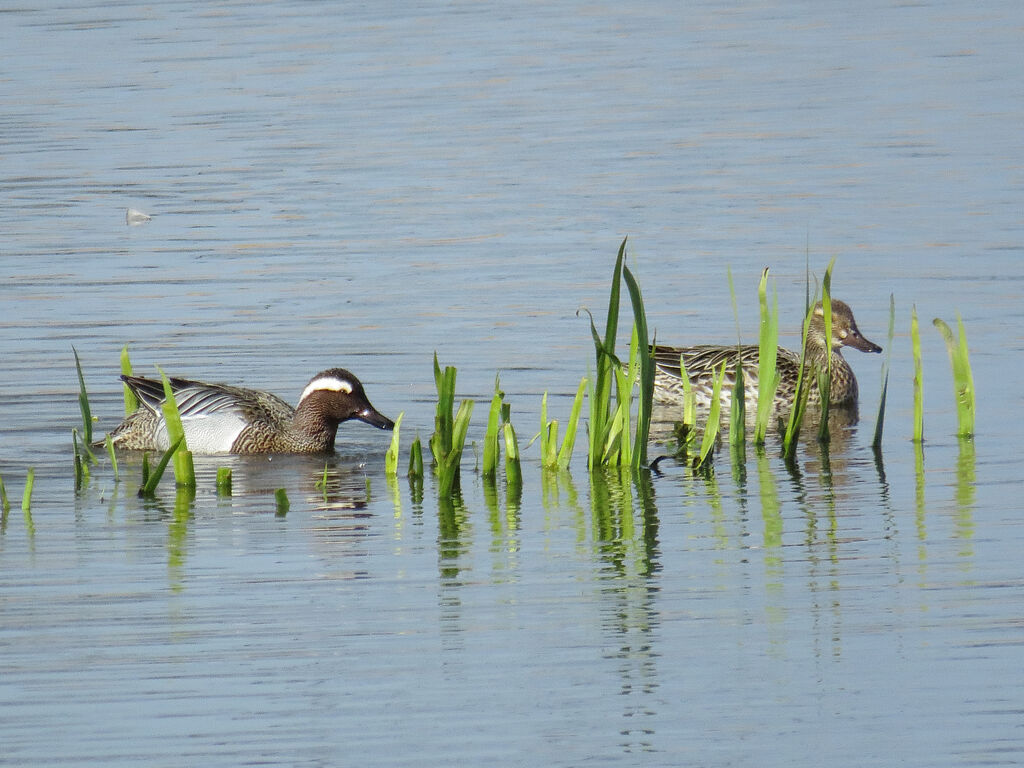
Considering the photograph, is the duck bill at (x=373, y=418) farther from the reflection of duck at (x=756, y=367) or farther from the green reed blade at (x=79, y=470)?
the reflection of duck at (x=756, y=367)

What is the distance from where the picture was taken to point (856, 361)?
49.2ft

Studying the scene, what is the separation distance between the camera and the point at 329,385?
11.7 meters

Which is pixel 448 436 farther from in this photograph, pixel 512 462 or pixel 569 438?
pixel 569 438

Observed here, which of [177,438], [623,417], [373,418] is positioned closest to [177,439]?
[177,438]

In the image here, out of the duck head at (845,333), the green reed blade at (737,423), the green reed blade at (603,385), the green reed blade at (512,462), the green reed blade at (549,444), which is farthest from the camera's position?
the duck head at (845,333)

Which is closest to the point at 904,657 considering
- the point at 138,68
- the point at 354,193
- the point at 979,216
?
the point at 979,216

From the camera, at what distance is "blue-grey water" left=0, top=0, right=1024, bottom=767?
6.32m

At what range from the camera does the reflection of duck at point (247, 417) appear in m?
11.7

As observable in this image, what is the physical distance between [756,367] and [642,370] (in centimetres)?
403

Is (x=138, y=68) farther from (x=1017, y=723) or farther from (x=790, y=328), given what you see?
(x=1017, y=723)

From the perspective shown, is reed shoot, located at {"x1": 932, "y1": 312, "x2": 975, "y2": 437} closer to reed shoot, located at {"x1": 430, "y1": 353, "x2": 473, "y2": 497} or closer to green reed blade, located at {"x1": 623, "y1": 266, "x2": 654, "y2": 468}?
green reed blade, located at {"x1": 623, "y1": 266, "x2": 654, "y2": 468}

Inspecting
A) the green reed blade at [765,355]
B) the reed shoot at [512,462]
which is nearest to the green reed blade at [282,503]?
the reed shoot at [512,462]

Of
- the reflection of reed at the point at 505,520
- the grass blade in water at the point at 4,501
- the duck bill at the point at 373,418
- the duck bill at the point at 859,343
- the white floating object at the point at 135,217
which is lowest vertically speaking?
the reflection of reed at the point at 505,520

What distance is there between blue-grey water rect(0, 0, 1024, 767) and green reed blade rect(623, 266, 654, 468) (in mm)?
182
